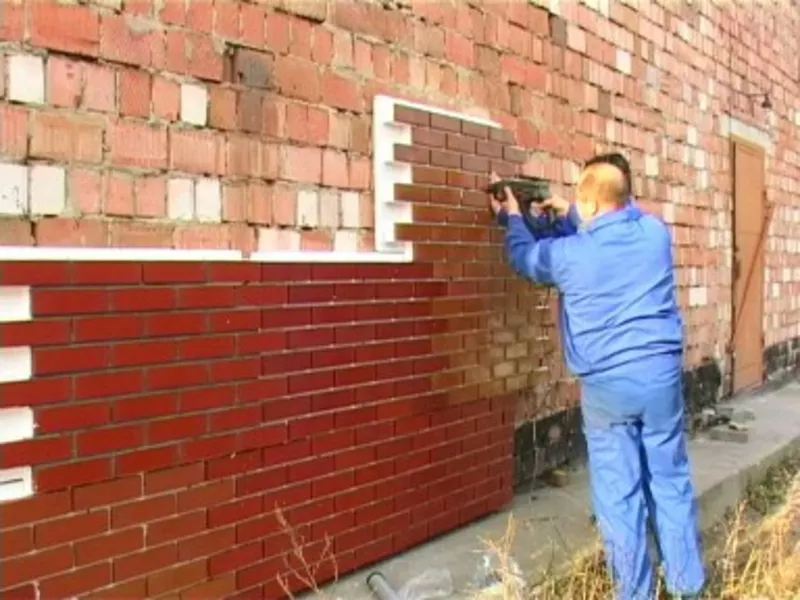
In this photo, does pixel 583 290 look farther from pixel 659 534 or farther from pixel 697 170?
pixel 697 170

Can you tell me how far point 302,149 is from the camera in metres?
3.63

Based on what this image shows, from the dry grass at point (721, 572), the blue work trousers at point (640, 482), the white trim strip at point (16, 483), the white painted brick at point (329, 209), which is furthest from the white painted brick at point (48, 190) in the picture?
the blue work trousers at point (640, 482)

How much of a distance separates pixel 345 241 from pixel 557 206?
118cm

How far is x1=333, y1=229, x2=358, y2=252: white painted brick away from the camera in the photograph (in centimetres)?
383

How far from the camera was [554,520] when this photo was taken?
4730mm

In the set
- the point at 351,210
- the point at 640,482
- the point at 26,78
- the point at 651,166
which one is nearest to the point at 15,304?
the point at 26,78

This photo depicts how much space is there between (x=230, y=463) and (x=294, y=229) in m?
0.91

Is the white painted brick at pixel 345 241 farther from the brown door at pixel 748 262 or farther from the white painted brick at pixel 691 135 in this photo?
the brown door at pixel 748 262

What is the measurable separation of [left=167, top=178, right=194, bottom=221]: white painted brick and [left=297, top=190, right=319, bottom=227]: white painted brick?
54 centimetres

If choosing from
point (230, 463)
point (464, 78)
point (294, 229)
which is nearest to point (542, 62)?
point (464, 78)

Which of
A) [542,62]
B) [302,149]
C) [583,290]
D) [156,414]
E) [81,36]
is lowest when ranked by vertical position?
[156,414]

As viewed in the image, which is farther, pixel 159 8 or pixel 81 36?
pixel 159 8

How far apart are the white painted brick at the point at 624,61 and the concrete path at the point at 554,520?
262 centimetres

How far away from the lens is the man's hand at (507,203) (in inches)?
177
